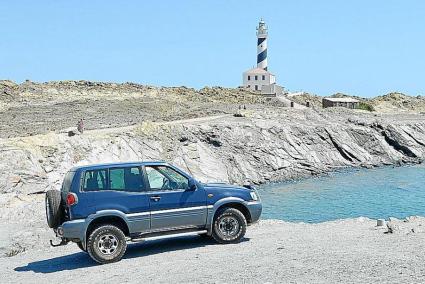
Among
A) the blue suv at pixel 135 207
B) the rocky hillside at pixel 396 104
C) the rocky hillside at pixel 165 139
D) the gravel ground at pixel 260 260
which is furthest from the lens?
the rocky hillside at pixel 396 104

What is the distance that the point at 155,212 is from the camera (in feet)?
41.8

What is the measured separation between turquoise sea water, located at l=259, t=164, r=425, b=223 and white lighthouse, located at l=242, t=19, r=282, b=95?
52.7 meters

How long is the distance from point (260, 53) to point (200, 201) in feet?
361

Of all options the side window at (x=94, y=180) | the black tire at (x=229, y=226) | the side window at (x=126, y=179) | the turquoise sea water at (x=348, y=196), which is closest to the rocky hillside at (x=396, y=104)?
the turquoise sea water at (x=348, y=196)

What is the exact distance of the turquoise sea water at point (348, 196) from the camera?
28.9 m

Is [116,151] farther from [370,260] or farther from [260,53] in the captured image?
[260,53]

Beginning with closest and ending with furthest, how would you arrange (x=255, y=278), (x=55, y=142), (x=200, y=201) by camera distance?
(x=255, y=278) < (x=200, y=201) < (x=55, y=142)

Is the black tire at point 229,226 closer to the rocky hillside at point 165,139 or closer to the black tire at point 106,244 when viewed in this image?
the black tire at point 106,244

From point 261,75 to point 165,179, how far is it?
320ft

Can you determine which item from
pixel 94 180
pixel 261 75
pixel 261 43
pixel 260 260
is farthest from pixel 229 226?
pixel 261 43

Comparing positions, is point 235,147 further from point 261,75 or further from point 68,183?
point 261,75

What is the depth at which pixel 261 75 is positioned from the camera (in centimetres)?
10900

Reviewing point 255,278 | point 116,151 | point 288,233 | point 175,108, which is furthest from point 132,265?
point 175,108

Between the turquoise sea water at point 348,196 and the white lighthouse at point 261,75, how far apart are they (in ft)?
173
